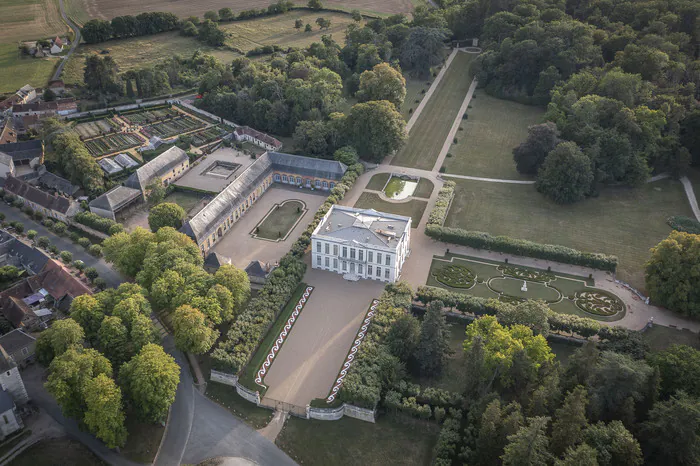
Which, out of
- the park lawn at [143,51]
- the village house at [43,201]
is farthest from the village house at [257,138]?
the park lawn at [143,51]

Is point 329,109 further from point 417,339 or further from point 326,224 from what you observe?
point 417,339

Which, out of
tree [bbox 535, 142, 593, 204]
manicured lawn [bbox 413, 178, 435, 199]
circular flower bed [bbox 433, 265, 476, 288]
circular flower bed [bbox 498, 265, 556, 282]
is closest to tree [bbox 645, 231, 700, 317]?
circular flower bed [bbox 498, 265, 556, 282]

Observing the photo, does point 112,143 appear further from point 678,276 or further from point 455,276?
point 678,276

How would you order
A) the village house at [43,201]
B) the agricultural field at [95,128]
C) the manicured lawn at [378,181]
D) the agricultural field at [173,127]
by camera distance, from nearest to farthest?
the village house at [43,201], the manicured lawn at [378,181], the agricultural field at [95,128], the agricultural field at [173,127]

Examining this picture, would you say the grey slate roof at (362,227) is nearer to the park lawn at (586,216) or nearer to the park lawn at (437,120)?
the park lawn at (586,216)

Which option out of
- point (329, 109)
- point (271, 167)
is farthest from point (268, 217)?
point (329, 109)

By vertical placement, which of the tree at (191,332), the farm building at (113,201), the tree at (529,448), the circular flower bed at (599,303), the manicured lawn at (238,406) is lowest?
the manicured lawn at (238,406)

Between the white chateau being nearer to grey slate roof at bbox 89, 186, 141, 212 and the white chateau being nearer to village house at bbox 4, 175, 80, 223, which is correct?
grey slate roof at bbox 89, 186, 141, 212
